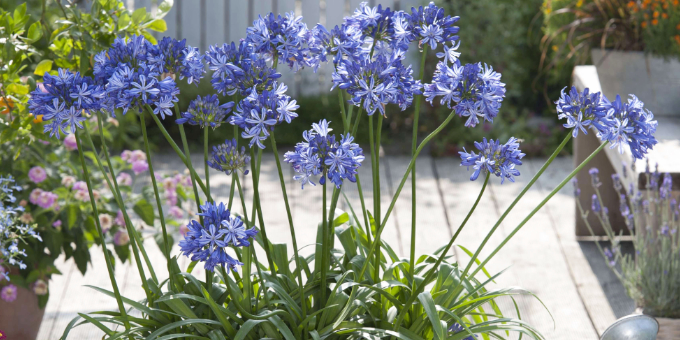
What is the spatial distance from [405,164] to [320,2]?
1.58 meters

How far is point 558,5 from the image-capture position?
314 cm

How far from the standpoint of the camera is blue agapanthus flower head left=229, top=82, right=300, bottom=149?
1.11m

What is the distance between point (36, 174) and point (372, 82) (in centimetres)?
128

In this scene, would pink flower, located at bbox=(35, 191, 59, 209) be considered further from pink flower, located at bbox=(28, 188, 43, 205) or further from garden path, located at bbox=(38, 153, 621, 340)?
garden path, located at bbox=(38, 153, 621, 340)

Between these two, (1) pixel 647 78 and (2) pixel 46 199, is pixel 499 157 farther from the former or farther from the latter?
(1) pixel 647 78

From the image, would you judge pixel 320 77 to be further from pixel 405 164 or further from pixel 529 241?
pixel 529 241

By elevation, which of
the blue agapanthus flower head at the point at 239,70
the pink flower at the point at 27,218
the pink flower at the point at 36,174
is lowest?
the pink flower at the point at 27,218

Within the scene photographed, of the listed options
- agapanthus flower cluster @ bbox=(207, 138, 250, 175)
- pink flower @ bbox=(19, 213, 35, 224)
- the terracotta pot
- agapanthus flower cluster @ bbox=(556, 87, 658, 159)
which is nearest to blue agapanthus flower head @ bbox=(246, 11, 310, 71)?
agapanthus flower cluster @ bbox=(207, 138, 250, 175)

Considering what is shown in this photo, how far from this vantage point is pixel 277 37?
1.28 metres

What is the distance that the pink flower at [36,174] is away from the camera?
6.65 feet

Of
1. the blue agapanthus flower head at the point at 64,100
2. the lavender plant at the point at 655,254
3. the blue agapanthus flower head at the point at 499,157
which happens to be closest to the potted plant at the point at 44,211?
the blue agapanthus flower head at the point at 64,100

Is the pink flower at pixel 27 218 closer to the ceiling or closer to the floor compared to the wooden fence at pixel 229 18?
closer to the floor

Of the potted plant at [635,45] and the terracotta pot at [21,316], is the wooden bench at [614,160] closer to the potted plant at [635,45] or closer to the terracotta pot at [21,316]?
the potted plant at [635,45]

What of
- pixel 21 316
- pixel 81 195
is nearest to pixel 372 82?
pixel 81 195
